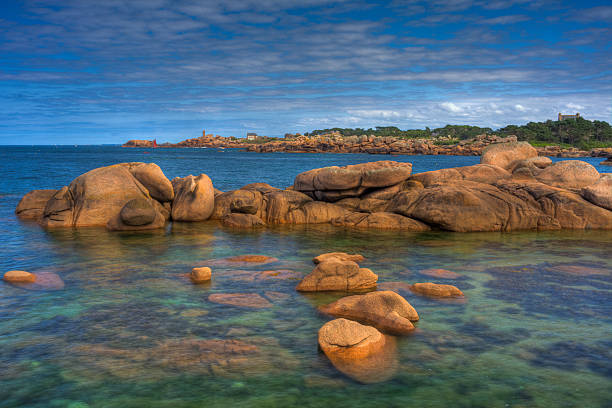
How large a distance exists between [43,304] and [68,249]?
554cm

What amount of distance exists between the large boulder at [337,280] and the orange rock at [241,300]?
3.51 ft

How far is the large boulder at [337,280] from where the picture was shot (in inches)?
393

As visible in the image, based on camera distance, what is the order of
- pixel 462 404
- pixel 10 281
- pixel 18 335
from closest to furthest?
pixel 462 404 → pixel 18 335 → pixel 10 281

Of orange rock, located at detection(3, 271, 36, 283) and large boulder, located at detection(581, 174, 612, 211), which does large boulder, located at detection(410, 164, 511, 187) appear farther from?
orange rock, located at detection(3, 271, 36, 283)

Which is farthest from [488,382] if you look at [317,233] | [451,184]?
[451,184]

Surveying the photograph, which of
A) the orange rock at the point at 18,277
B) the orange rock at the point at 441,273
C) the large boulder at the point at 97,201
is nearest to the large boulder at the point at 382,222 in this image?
the orange rock at the point at 441,273

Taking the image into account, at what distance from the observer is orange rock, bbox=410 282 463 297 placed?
962cm

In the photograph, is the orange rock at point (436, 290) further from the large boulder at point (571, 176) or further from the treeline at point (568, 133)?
the treeline at point (568, 133)

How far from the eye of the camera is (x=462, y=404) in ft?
18.0

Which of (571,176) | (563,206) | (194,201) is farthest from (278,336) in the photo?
(571,176)

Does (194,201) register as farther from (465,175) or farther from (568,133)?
(568,133)

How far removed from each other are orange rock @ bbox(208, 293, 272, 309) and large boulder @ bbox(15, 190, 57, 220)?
14.7 m

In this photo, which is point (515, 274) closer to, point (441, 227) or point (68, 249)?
point (441, 227)

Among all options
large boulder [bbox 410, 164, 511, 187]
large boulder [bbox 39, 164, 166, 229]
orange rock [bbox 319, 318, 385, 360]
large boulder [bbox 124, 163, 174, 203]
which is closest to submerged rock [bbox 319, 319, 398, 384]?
orange rock [bbox 319, 318, 385, 360]
